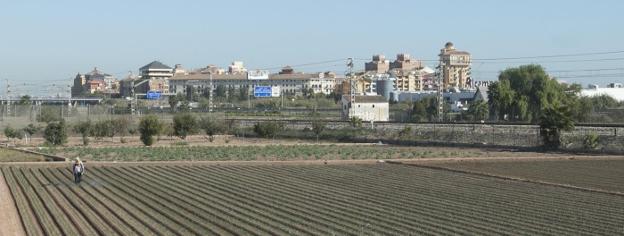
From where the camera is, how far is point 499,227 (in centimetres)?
2073

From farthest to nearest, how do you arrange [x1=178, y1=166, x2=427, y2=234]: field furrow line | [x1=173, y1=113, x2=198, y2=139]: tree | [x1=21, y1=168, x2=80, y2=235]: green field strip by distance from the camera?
[x1=173, y1=113, x2=198, y2=139]: tree, [x1=178, y1=166, x2=427, y2=234]: field furrow line, [x1=21, y1=168, x2=80, y2=235]: green field strip

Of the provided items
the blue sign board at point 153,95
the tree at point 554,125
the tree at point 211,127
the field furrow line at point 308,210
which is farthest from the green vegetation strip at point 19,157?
the blue sign board at point 153,95

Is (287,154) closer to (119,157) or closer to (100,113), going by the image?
(119,157)

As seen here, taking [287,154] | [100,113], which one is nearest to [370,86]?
[100,113]

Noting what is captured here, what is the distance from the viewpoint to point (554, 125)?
5738 cm

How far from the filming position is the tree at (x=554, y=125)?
57.2 metres

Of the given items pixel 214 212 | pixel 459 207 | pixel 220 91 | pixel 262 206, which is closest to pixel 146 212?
pixel 214 212

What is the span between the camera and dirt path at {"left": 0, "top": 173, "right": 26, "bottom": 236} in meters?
20.7

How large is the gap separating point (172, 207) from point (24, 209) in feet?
14.3

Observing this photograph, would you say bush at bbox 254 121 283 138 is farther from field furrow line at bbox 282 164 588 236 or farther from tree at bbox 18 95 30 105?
tree at bbox 18 95 30 105

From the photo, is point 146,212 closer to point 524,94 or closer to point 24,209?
point 24,209

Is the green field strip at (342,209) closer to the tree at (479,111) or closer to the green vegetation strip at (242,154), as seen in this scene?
the green vegetation strip at (242,154)

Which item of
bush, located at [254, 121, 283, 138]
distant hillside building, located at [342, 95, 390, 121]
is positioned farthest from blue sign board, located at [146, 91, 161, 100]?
bush, located at [254, 121, 283, 138]

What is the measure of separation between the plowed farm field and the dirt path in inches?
10.6
